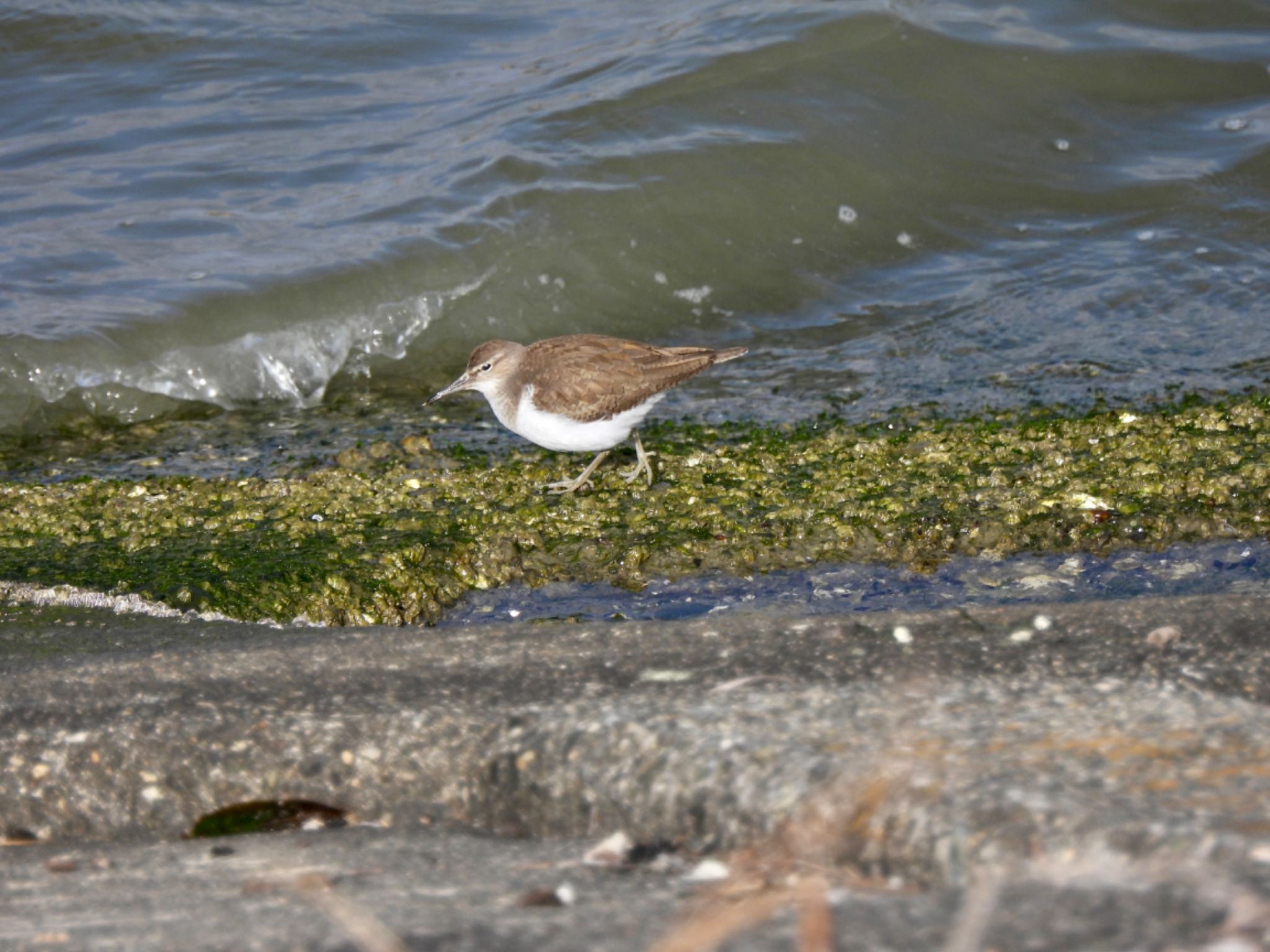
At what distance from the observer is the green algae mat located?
15.6ft

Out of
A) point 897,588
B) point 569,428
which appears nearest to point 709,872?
point 897,588

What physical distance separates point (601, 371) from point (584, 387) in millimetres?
137

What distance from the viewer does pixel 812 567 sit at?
15.9ft

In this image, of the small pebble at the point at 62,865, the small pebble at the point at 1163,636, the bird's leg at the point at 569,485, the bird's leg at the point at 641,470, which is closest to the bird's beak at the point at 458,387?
the bird's leg at the point at 569,485

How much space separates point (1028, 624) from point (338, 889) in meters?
1.85

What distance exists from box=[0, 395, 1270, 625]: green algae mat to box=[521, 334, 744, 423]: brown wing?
0.31 m

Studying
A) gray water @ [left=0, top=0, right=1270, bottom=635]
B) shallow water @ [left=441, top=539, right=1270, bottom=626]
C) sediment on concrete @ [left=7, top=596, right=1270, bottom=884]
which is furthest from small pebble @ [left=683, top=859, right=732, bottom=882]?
gray water @ [left=0, top=0, right=1270, bottom=635]

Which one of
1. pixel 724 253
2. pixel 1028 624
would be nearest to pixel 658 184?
pixel 724 253

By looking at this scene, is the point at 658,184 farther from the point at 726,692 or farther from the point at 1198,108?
the point at 726,692

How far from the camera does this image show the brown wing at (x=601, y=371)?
19.1 ft

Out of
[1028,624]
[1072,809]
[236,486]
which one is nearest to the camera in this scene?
[1072,809]

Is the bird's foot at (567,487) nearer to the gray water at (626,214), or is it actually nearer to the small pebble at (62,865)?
the gray water at (626,214)

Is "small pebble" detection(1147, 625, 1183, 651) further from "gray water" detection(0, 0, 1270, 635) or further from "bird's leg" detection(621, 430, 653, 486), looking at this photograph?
"bird's leg" detection(621, 430, 653, 486)

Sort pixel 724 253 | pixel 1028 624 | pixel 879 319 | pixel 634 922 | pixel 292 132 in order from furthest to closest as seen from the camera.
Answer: pixel 292 132 → pixel 724 253 → pixel 879 319 → pixel 1028 624 → pixel 634 922
